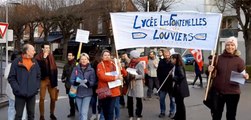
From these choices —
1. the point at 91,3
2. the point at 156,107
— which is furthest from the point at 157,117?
the point at 91,3

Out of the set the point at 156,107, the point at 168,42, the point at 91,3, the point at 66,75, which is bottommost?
the point at 156,107

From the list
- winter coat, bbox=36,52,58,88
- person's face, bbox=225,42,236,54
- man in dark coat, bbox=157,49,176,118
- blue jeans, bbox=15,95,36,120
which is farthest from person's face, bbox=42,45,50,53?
person's face, bbox=225,42,236,54

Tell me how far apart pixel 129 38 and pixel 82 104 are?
178 centimetres

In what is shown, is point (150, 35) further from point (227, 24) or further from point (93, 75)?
point (227, 24)

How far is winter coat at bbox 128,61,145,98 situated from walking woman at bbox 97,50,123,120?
67.1 inches

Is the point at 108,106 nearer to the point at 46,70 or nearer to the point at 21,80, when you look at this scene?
the point at 21,80

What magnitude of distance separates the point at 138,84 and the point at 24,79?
3.27m

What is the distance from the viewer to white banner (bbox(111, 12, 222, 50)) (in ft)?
26.4

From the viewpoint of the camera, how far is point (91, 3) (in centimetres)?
3981

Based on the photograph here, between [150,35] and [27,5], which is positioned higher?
[27,5]

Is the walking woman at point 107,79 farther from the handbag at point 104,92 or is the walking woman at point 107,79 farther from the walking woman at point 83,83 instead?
the walking woman at point 83,83

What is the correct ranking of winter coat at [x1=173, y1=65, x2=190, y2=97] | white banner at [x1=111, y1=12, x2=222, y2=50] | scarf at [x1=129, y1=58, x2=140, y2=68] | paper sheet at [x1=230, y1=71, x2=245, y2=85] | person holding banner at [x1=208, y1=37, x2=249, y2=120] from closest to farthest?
paper sheet at [x1=230, y1=71, x2=245, y2=85] < person holding banner at [x1=208, y1=37, x2=249, y2=120] < white banner at [x1=111, y1=12, x2=222, y2=50] < winter coat at [x1=173, y1=65, x2=190, y2=97] < scarf at [x1=129, y1=58, x2=140, y2=68]

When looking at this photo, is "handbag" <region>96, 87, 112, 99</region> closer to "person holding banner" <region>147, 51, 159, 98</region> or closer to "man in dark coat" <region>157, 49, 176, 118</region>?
"man in dark coat" <region>157, 49, 176, 118</region>

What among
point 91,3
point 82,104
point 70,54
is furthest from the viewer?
point 91,3
